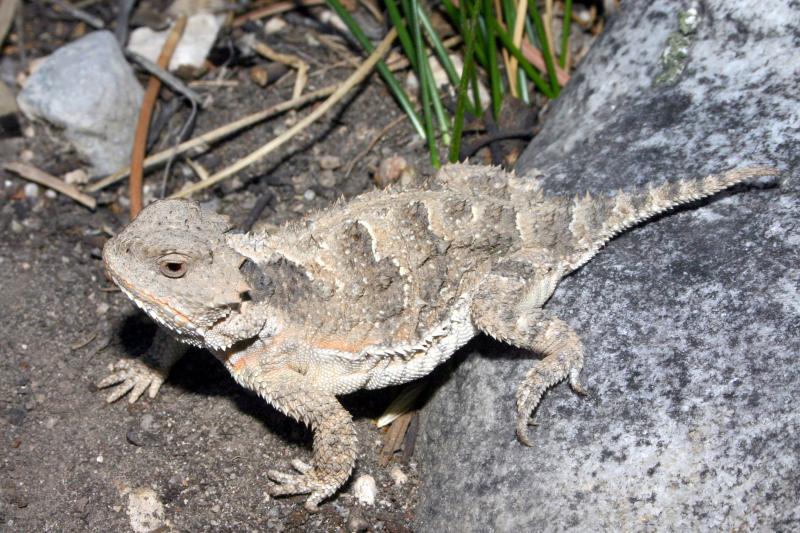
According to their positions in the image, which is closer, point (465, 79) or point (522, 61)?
point (465, 79)

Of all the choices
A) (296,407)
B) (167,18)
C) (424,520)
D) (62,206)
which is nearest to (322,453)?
(296,407)

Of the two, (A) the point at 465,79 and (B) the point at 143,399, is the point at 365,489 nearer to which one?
(B) the point at 143,399

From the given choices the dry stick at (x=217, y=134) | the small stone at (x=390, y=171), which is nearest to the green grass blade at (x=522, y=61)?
the small stone at (x=390, y=171)

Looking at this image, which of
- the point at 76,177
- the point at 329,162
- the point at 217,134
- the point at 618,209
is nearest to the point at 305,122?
the point at 329,162

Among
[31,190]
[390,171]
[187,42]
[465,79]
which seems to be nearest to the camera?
[465,79]

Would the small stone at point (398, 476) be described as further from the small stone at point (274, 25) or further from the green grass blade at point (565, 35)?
the small stone at point (274, 25)

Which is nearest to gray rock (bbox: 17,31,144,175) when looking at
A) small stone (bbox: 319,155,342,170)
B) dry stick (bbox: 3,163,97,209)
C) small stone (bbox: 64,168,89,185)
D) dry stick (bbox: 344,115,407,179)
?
small stone (bbox: 64,168,89,185)

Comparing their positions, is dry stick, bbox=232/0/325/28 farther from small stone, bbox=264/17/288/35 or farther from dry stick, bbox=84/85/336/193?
dry stick, bbox=84/85/336/193
